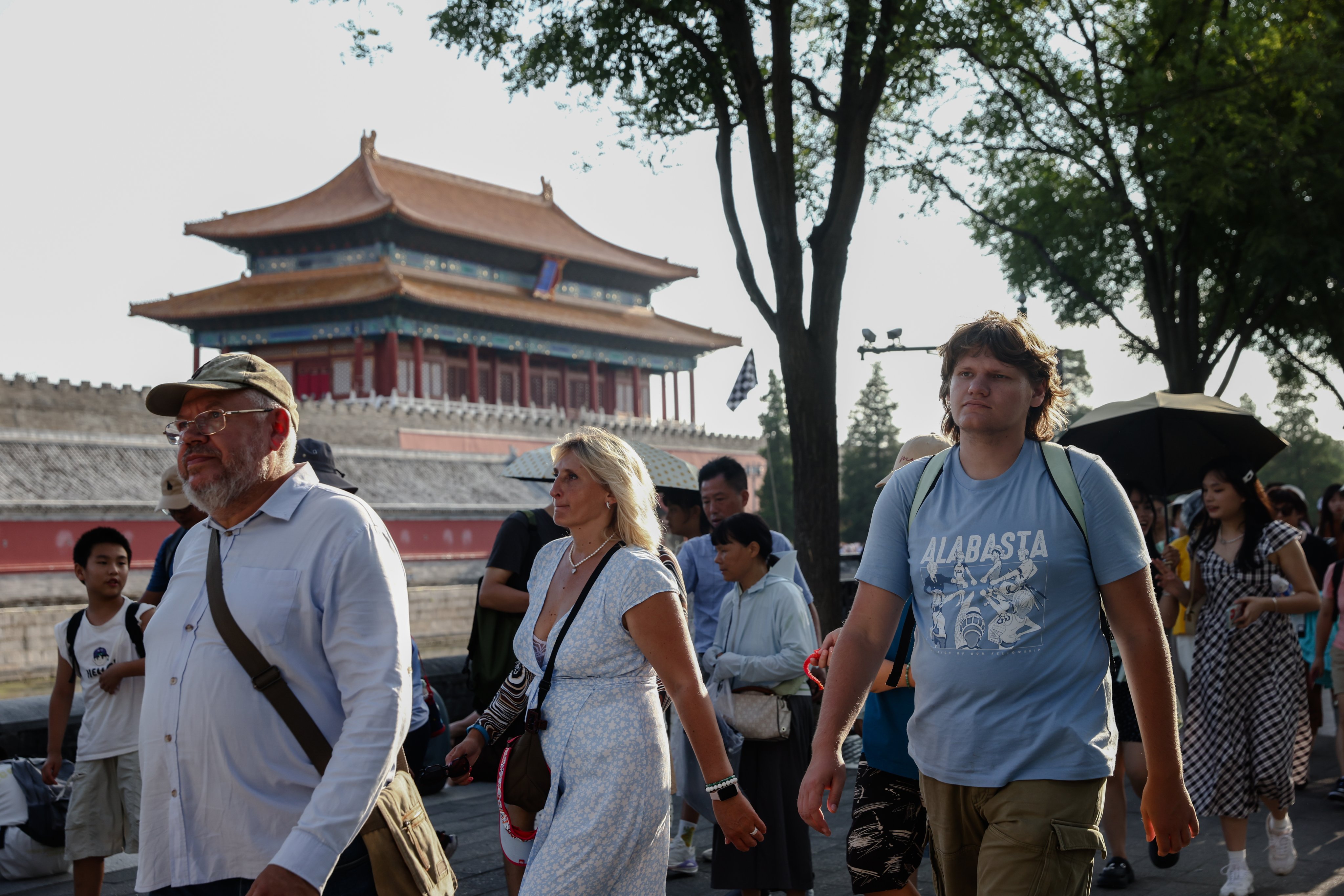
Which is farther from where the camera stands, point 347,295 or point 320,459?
point 347,295

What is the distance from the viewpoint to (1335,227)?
13656 millimetres

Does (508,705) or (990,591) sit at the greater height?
(990,591)

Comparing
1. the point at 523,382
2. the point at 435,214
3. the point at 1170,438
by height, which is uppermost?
the point at 435,214

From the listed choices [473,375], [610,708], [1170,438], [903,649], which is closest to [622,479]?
[610,708]

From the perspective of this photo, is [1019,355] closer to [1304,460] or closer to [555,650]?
[555,650]

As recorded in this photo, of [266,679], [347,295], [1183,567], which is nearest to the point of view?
[266,679]

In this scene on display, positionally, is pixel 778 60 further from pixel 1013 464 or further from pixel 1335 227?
pixel 1335 227

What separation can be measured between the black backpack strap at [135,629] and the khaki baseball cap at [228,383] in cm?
192

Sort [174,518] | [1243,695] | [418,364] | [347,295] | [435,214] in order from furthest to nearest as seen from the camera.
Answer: [435,214] < [418,364] < [347,295] < [1243,695] < [174,518]

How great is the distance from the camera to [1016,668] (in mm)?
→ 2230

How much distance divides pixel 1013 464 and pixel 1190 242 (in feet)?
39.4

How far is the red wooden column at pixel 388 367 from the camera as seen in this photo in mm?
32125

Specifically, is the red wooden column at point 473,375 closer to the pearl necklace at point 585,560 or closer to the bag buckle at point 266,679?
the pearl necklace at point 585,560

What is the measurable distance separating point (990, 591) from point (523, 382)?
34.0 meters
